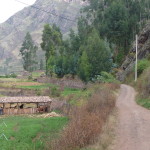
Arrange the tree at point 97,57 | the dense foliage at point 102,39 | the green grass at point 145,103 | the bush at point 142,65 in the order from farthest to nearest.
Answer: the dense foliage at point 102,39 → the tree at point 97,57 → the bush at point 142,65 → the green grass at point 145,103

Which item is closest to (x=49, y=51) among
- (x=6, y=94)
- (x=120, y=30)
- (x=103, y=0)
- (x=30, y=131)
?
(x=103, y=0)

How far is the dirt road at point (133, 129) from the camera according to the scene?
40.9ft

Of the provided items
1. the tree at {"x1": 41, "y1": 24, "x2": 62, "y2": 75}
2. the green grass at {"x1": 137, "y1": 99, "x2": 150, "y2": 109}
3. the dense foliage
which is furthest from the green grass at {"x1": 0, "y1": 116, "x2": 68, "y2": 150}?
the tree at {"x1": 41, "y1": 24, "x2": 62, "y2": 75}

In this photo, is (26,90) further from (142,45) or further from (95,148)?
(95,148)

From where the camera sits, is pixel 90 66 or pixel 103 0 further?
pixel 103 0

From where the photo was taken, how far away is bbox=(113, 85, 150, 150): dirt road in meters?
12.5

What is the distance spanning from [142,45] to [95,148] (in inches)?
1629

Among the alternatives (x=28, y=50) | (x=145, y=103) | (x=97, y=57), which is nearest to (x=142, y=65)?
(x=97, y=57)

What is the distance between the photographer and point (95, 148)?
1184cm

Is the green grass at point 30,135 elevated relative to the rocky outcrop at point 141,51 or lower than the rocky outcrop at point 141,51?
lower

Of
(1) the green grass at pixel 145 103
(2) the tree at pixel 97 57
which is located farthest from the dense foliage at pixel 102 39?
(1) the green grass at pixel 145 103

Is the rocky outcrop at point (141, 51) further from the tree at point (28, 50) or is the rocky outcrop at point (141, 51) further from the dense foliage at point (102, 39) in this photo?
the tree at point (28, 50)

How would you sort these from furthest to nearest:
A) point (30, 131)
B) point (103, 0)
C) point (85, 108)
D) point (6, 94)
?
1. point (103, 0)
2. point (6, 94)
3. point (30, 131)
4. point (85, 108)

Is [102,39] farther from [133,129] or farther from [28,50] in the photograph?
[28,50]
